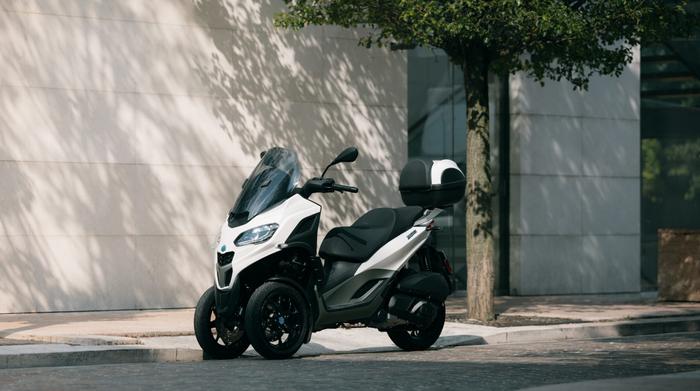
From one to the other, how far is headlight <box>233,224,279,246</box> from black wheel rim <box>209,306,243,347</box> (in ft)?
2.13

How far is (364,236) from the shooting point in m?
11.8

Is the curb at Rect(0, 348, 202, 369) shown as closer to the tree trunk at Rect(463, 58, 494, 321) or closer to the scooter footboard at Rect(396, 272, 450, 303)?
the scooter footboard at Rect(396, 272, 450, 303)

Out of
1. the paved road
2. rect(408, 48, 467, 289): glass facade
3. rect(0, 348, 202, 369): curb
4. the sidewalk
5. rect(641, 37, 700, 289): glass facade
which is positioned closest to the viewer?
the paved road

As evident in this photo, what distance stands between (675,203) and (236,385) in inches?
627

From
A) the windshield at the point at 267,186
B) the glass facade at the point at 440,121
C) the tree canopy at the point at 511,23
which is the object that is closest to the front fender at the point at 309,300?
the windshield at the point at 267,186

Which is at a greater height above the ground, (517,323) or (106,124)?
(106,124)

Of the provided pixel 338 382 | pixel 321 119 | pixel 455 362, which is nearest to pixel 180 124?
pixel 321 119

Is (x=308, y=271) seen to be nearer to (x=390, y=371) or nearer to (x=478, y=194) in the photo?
(x=390, y=371)

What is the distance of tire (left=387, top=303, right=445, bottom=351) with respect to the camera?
12328mm

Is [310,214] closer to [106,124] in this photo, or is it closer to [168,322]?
[168,322]

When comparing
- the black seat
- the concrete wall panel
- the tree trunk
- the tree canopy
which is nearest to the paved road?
the black seat

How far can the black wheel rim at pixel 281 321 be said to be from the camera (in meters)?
11.0

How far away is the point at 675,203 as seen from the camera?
23453 mm

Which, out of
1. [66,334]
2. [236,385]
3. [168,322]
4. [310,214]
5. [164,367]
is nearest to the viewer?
[236,385]
